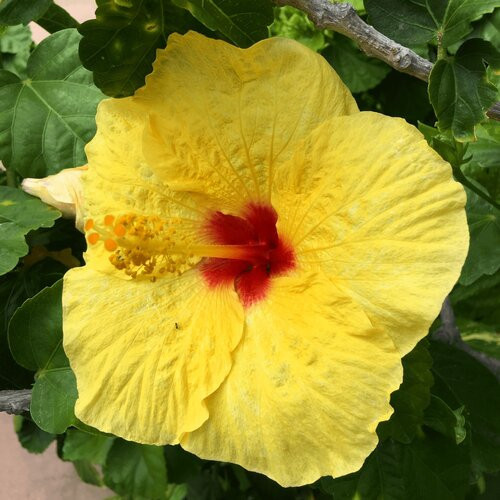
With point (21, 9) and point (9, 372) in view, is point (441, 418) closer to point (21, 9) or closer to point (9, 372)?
point (9, 372)

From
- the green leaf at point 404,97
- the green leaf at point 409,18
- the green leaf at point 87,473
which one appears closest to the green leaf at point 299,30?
the green leaf at point 404,97

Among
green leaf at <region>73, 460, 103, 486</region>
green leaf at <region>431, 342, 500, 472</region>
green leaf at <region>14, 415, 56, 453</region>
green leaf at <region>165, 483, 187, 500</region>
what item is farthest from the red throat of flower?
green leaf at <region>73, 460, 103, 486</region>

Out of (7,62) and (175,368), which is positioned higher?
(175,368)

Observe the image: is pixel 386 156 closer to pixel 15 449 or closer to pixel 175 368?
pixel 175 368

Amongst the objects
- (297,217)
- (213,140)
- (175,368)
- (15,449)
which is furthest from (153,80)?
(15,449)

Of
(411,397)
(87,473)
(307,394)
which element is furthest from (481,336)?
(87,473)

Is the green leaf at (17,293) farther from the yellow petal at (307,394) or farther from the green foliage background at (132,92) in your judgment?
the yellow petal at (307,394)
